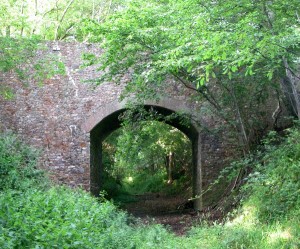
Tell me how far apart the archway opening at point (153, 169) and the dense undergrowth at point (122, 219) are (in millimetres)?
3912

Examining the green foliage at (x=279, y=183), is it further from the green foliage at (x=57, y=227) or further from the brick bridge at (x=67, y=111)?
the brick bridge at (x=67, y=111)

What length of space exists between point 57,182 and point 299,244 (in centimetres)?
732

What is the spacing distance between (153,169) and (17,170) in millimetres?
14686

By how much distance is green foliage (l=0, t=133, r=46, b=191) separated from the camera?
305 inches

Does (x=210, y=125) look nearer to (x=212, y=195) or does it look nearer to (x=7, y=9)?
(x=212, y=195)

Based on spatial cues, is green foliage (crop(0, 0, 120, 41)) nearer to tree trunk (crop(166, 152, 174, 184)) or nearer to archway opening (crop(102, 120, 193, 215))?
archway opening (crop(102, 120, 193, 215))

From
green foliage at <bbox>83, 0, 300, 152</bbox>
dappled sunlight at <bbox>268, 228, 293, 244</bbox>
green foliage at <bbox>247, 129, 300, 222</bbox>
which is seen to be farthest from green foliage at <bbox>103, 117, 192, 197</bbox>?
dappled sunlight at <bbox>268, 228, 293, 244</bbox>

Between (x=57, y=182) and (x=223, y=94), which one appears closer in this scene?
(x=223, y=94)

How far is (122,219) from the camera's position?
7316 mm

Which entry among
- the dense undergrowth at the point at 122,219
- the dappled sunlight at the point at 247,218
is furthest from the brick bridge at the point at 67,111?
the dappled sunlight at the point at 247,218

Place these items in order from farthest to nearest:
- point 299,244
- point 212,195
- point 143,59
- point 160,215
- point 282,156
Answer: point 160,215 → point 212,195 → point 143,59 → point 282,156 → point 299,244

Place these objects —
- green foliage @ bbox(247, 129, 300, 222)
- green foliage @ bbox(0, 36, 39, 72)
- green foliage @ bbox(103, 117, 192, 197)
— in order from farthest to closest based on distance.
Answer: green foliage @ bbox(103, 117, 192, 197)
green foliage @ bbox(0, 36, 39, 72)
green foliage @ bbox(247, 129, 300, 222)

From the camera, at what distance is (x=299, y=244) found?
16.8ft

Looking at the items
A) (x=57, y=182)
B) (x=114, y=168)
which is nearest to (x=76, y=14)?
(x=114, y=168)
